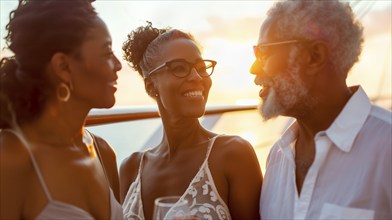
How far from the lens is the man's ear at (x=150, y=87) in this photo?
178 centimetres

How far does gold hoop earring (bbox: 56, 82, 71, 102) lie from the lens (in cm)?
108

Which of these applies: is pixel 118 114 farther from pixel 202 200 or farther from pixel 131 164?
pixel 202 200

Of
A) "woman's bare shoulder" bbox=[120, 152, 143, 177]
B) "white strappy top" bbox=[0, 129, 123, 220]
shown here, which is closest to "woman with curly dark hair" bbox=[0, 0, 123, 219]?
"white strappy top" bbox=[0, 129, 123, 220]

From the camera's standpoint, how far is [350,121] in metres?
1.28

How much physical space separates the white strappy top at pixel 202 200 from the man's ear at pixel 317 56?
49 centimetres

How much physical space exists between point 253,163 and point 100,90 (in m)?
0.66

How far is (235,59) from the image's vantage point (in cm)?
334

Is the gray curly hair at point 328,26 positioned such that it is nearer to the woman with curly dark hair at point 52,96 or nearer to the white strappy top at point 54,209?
the woman with curly dark hair at point 52,96

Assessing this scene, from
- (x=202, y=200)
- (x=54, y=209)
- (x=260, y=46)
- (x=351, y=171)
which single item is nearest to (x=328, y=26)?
(x=260, y=46)

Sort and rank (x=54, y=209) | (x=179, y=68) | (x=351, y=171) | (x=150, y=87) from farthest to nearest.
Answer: (x=150, y=87), (x=179, y=68), (x=351, y=171), (x=54, y=209)

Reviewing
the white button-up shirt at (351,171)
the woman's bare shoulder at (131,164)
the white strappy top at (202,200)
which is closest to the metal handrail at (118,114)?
the woman's bare shoulder at (131,164)

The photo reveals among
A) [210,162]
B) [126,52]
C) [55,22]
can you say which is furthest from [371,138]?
[126,52]

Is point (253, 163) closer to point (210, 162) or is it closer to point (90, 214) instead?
point (210, 162)

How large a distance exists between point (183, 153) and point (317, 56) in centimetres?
64
